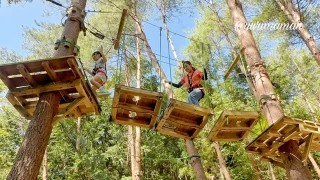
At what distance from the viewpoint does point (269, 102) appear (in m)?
4.54

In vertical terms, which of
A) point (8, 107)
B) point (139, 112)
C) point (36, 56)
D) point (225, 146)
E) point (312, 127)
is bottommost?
point (312, 127)

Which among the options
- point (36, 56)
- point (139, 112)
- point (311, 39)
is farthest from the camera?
point (36, 56)

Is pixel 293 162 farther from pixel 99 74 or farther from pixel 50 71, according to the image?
pixel 50 71

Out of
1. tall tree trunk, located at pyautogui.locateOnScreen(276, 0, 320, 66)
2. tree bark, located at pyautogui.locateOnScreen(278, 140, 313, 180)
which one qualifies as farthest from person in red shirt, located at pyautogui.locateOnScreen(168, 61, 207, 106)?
tall tree trunk, located at pyautogui.locateOnScreen(276, 0, 320, 66)

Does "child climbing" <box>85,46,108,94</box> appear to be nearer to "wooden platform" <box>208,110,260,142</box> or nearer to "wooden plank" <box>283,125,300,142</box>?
"wooden platform" <box>208,110,260,142</box>

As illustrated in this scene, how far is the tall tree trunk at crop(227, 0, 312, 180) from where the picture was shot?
13.3 ft

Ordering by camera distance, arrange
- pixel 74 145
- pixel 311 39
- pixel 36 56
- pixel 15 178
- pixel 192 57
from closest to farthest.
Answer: pixel 15 178 < pixel 311 39 < pixel 36 56 < pixel 74 145 < pixel 192 57

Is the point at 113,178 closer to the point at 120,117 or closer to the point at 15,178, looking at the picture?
the point at 120,117

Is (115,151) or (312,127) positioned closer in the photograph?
(312,127)

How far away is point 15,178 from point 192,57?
12465 mm

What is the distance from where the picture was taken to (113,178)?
12.6m

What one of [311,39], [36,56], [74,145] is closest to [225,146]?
[311,39]

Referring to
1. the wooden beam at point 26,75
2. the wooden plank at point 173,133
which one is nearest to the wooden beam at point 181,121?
the wooden plank at point 173,133

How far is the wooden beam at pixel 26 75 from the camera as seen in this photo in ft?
10.5
